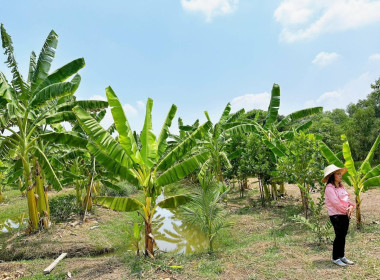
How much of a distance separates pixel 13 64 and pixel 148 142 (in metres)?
5.39

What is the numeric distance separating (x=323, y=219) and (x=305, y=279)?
411 cm

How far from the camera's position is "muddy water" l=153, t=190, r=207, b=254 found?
293 inches

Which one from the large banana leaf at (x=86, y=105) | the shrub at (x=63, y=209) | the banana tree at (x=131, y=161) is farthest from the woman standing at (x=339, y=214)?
the shrub at (x=63, y=209)

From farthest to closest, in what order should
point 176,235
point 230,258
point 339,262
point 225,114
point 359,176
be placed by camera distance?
point 225,114, point 176,235, point 359,176, point 230,258, point 339,262

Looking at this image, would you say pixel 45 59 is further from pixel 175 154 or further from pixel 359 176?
pixel 359 176

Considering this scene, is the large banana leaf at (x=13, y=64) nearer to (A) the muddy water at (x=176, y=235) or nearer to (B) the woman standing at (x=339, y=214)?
(A) the muddy water at (x=176, y=235)

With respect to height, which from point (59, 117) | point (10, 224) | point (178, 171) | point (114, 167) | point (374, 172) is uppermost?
point (59, 117)

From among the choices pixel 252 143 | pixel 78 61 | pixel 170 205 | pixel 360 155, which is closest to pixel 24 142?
pixel 78 61

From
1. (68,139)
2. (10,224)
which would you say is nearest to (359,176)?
(68,139)

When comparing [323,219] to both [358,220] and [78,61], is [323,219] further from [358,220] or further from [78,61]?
[78,61]

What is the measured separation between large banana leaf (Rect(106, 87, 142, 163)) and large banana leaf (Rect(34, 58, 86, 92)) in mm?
2961

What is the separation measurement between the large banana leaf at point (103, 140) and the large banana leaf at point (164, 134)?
0.86m

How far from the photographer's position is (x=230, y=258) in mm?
4992

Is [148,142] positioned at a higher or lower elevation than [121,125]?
lower
